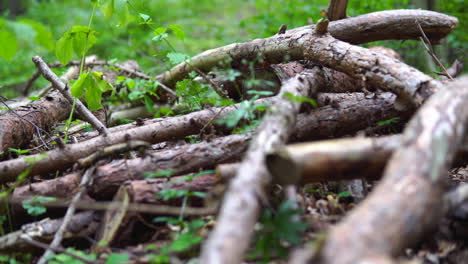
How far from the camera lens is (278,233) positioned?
1.67m

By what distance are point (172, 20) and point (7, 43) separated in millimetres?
11504

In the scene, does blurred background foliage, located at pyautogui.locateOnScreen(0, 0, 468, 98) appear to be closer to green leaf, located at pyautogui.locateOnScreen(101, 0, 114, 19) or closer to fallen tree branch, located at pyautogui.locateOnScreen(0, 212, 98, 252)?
green leaf, located at pyautogui.locateOnScreen(101, 0, 114, 19)

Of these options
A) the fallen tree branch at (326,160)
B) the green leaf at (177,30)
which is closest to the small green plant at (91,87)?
the green leaf at (177,30)

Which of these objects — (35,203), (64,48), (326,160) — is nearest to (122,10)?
(64,48)

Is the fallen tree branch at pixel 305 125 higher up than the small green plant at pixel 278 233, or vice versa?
the fallen tree branch at pixel 305 125

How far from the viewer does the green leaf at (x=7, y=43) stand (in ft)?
5.68

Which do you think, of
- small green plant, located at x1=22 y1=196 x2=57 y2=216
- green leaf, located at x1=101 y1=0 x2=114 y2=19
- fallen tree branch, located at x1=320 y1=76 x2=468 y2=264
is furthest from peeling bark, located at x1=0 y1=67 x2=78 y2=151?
fallen tree branch, located at x1=320 y1=76 x2=468 y2=264

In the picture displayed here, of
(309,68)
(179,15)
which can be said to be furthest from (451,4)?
(179,15)

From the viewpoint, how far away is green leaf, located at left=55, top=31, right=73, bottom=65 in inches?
118

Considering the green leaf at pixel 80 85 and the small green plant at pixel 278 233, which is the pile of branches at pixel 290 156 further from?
the green leaf at pixel 80 85

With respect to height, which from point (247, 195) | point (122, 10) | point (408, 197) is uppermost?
point (122, 10)

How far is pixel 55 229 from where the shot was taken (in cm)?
242

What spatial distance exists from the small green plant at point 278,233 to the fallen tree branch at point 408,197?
0.22 meters

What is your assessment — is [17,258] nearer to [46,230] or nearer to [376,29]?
[46,230]
